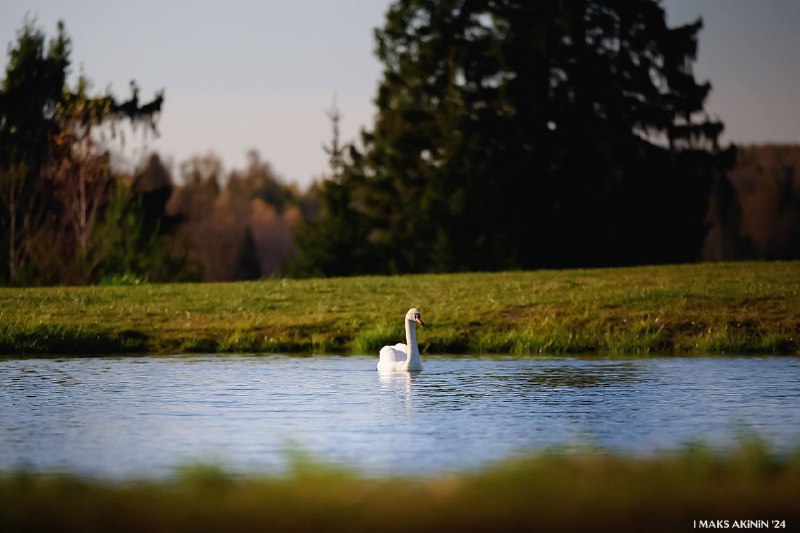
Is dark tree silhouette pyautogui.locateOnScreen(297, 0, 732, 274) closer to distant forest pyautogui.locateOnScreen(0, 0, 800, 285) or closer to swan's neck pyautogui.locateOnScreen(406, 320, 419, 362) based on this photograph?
distant forest pyautogui.locateOnScreen(0, 0, 800, 285)

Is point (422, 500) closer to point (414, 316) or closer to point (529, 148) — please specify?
point (414, 316)

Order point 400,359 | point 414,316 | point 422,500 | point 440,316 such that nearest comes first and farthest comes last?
1. point 422,500
2. point 400,359
3. point 414,316
4. point 440,316

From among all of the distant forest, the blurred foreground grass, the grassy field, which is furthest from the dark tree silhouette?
the blurred foreground grass

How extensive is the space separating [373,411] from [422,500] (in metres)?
5.80

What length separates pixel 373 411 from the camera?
1377 centimetres

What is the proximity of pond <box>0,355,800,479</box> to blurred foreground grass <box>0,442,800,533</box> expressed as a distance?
101 cm

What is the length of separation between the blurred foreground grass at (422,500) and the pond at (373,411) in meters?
1.01

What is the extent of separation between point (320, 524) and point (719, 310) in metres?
19.2

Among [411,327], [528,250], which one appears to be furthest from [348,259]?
[411,327]

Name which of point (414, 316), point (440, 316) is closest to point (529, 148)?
point (440, 316)

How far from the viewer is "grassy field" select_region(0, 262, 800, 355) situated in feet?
74.4

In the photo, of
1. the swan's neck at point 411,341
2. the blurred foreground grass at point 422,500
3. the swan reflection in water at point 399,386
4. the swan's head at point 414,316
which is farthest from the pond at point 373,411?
the blurred foreground grass at point 422,500

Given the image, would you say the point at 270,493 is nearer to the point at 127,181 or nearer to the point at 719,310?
the point at 719,310

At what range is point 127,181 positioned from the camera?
45.2 m
